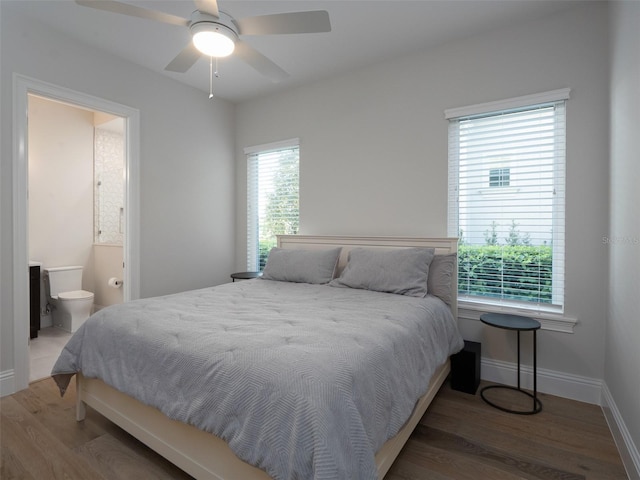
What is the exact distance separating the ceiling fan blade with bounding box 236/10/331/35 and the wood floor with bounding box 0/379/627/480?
2329 mm

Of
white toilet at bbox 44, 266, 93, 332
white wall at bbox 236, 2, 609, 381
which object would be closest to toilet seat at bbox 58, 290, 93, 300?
white toilet at bbox 44, 266, 93, 332

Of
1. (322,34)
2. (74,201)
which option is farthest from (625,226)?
(74,201)

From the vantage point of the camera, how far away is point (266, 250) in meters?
4.27

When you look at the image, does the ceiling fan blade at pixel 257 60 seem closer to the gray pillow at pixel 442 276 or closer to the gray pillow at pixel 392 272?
the gray pillow at pixel 392 272

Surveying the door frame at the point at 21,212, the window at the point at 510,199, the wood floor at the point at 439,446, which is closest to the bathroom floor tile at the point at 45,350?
the door frame at the point at 21,212

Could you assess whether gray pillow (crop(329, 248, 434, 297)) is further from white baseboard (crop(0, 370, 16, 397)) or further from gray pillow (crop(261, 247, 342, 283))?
white baseboard (crop(0, 370, 16, 397))

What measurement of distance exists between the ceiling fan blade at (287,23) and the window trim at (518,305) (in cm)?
158

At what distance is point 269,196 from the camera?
4.21 m

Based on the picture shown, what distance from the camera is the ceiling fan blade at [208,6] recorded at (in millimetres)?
1709

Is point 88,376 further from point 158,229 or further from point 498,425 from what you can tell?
point 498,425

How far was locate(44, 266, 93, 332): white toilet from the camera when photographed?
3.92m

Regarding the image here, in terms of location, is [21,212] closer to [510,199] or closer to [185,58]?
[185,58]

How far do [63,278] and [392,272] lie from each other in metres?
4.08

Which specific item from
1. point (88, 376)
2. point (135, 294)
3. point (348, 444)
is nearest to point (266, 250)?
point (135, 294)
